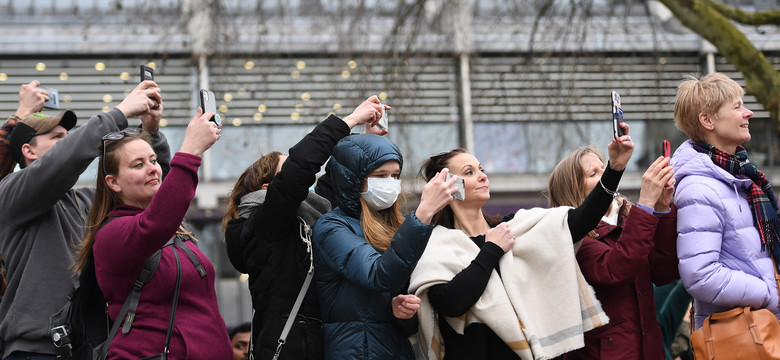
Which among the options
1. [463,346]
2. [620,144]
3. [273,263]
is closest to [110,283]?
[273,263]

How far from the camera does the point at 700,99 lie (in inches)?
168

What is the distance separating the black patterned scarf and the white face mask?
1548 millimetres

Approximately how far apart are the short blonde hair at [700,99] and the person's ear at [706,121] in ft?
0.05

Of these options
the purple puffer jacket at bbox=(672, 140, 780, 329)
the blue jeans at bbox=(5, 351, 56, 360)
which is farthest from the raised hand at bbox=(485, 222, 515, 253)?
the blue jeans at bbox=(5, 351, 56, 360)

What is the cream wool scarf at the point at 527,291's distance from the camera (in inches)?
154

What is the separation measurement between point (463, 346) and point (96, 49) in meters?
10.1

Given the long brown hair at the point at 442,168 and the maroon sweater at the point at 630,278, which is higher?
the long brown hair at the point at 442,168

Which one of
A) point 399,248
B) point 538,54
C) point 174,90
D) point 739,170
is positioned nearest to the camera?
point 399,248

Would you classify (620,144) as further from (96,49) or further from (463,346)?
(96,49)

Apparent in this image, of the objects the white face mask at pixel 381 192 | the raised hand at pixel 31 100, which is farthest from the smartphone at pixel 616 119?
the raised hand at pixel 31 100

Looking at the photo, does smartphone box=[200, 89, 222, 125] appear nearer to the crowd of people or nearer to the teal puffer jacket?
the crowd of people

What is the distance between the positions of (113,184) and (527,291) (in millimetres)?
1941

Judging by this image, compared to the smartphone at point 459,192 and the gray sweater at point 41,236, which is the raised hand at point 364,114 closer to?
the smartphone at point 459,192

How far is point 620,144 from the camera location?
398cm
